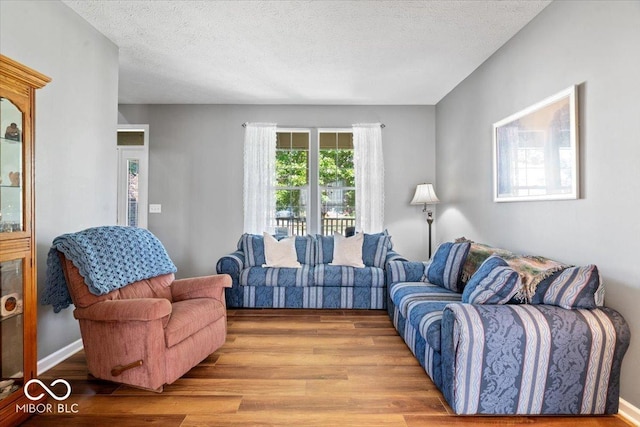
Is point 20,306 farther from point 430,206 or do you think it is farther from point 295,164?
point 430,206

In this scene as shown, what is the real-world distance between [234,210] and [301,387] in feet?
10.4

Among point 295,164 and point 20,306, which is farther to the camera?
point 295,164

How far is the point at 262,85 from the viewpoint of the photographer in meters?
4.14

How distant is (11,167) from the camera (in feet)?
6.00

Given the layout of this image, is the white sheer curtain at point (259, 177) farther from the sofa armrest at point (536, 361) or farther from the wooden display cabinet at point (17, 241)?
the sofa armrest at point (536, 361)

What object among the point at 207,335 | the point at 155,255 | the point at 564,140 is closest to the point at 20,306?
the point at 155,255

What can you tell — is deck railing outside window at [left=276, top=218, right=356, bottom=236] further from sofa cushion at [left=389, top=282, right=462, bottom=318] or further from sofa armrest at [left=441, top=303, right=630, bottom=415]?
sofa armrest at [left=441, top=303, right=630, bottom=415]

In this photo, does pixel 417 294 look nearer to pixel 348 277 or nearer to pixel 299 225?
pixel 348 277

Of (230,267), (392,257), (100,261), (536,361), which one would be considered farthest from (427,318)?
(230,267)

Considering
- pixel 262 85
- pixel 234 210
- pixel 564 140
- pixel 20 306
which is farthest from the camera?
pixel 234 210

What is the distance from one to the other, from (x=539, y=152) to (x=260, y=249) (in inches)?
120

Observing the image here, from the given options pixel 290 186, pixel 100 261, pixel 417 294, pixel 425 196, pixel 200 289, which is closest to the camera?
pixel 100 261

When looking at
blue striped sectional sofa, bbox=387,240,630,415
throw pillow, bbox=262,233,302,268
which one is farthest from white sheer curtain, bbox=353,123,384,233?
blue striped sectional sofa, bbox=387,240,630,415

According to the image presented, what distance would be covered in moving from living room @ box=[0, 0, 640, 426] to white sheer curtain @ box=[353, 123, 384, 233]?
17cm
